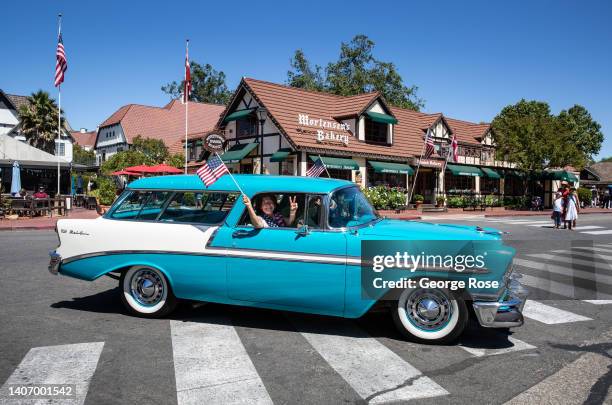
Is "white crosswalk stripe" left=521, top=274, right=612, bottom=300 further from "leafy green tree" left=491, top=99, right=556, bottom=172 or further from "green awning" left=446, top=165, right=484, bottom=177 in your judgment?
"leafy green tree" left=491, top=99, right=556, bottom=172

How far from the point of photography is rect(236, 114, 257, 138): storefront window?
3025 centimetres

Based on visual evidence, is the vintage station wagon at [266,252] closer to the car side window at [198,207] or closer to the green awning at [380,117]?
the car side window at [198,207]

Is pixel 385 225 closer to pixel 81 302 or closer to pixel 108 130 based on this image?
pixel 81 302

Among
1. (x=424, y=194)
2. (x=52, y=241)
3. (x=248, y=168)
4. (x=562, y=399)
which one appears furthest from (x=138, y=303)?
(x=424, y=194)

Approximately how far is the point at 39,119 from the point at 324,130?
2968 cm

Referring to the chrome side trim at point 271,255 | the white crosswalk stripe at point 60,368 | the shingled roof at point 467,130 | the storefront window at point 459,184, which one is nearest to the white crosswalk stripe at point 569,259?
the chrome side trim at point 271,255

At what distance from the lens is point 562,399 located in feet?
11.5

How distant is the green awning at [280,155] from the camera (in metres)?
27.0

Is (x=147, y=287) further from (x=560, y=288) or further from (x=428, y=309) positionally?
(x=560, y=288)

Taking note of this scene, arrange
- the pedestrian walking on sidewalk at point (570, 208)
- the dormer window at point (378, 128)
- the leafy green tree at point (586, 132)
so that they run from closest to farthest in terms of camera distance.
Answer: the pedestrian walking on sidewalk at point (570, 208) → the dormer window at point (378, 128) → the leafy green tree at point (586, 132)

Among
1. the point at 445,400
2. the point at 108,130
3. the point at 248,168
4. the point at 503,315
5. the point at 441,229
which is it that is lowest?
the point at 445,400

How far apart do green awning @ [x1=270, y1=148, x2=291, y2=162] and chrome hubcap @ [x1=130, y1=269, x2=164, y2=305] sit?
21632 millimetres

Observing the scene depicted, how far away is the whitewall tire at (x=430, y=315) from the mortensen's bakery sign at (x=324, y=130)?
2312 cm

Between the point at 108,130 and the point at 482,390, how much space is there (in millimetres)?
61330
